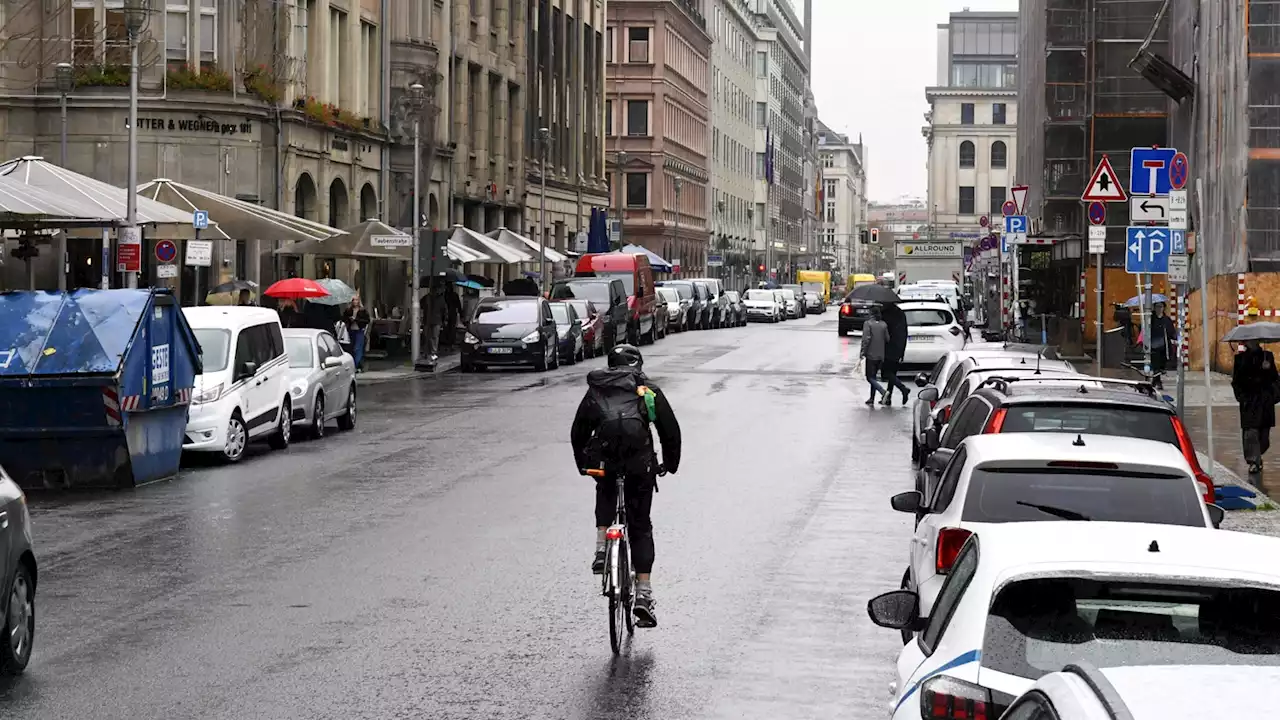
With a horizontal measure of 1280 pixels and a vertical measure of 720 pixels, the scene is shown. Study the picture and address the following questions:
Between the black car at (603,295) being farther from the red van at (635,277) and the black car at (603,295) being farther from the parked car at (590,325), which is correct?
the red van at (635,277)

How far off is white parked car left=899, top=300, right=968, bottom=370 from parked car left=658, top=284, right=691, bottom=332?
30131 mm

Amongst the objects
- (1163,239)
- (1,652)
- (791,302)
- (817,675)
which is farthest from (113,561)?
(791,302)

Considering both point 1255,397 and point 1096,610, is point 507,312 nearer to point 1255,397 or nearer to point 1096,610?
point 1255,397

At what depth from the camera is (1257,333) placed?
65.2 feet

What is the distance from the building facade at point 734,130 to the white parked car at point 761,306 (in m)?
42.7

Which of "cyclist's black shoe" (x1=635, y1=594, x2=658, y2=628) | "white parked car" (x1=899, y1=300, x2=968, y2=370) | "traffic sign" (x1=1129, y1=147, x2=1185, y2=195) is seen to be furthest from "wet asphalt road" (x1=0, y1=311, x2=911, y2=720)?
"white parked car" (x1=899, y1=300, x2=968, y2=370)

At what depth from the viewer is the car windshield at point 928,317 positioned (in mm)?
39562

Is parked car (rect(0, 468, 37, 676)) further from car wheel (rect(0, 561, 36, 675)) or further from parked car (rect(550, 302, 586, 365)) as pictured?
parked car (rect(550, 302, 586, 365))

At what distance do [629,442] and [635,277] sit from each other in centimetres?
4929

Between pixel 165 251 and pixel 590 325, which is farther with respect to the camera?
pixel 590 325

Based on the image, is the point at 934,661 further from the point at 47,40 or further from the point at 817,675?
the point at 47,40

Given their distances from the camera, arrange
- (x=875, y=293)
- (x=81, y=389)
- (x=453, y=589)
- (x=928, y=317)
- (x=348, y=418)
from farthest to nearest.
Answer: (x=875, y=293)
(x=928, y=317)
(x=348, y=418)
(x=81, y=389)
(x=453, y=589)

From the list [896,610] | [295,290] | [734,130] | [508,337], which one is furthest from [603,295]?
[734,130]

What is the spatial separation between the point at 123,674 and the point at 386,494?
8711 mm
